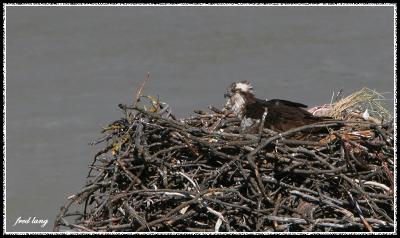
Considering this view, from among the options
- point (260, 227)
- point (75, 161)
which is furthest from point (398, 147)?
point (75, 161)

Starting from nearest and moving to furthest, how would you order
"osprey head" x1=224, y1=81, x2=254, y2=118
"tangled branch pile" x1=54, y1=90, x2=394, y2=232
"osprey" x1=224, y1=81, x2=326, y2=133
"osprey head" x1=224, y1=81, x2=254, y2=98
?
"tangled branch pile" x1=54, y1=90, x2=394, y2=232, "osprey" x1=224, y1=81, x2=326, y2=133, "osprey head" x1=224, y1=81, x2=254, y2=118, "osprey head" x1=224, y1=81, x2=254, y2=98

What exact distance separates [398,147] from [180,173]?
1.32m

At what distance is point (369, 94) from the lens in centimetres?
812

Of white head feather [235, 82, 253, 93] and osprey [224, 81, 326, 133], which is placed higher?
white head feather [235, 82, 253, 93]

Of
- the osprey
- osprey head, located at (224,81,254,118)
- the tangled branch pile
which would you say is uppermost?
osprey head, located at (224,81,254,118)

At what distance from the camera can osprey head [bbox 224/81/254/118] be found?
7914mm

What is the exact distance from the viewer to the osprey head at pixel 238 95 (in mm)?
7914

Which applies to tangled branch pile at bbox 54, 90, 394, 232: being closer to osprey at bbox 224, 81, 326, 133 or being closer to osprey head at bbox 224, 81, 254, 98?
osprey at bbox 224, 81, 326, 133

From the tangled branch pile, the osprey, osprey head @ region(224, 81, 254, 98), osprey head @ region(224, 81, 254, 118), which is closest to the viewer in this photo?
the tangled branch pile

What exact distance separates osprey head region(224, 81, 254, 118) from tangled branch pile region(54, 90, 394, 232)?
2.49 feet

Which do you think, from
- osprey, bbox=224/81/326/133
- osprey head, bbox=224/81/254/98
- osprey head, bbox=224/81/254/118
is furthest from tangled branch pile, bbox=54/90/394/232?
osprey head, bbox=224/81/254/98

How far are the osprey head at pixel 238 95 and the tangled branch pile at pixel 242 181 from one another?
759mm

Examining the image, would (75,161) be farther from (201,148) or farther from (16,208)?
(201,148)

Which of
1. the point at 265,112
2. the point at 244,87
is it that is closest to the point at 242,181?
the point at 265,112
